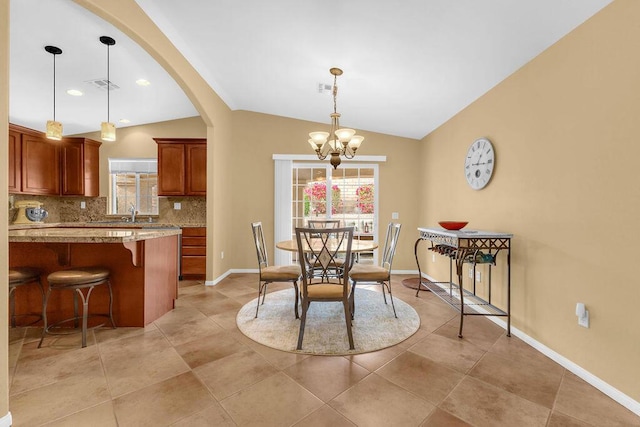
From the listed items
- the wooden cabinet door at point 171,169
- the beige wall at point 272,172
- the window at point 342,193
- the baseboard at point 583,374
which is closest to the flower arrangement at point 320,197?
the window at point 342,193

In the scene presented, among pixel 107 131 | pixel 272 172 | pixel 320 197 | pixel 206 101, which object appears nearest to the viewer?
pixel 107 131

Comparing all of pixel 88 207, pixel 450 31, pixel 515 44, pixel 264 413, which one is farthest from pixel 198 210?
pixel 515 44

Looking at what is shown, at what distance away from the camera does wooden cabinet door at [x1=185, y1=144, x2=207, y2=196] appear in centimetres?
466

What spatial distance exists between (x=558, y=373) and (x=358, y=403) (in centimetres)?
147

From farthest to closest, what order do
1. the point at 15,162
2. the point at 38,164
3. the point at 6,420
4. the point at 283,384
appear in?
the point at 38,164 → the point at 15,162 → the point at 283,384 → the point at 6,420

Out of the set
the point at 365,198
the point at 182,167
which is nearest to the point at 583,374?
the point at 365,198

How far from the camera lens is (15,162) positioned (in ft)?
13.9

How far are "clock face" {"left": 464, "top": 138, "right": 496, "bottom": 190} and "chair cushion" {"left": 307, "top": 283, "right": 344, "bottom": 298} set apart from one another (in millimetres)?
1999

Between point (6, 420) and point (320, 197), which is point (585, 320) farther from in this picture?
point (320, 197)

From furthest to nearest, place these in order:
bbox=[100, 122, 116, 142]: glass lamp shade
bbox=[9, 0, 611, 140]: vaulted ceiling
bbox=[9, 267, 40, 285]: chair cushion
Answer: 1. bbox=[100, 122, 116, 142]: glass lamp shade
2. bbox=[9, 267, 40, 285]: chair cushion
3. bbox=[9, 0, 611, 140]: vaulted ceiling

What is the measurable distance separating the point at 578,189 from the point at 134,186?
20.6 feet

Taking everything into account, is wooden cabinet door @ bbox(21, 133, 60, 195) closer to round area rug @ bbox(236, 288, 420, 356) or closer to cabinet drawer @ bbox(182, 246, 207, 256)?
cabinet drawer @ bbox(182, 246, 207, 256)

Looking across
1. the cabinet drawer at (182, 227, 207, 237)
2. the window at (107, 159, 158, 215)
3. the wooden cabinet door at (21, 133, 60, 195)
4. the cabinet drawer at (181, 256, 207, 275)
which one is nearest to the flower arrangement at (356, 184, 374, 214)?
the cabinet drawer at (182, 227, 207, 237)

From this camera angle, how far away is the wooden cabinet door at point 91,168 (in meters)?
4.88
